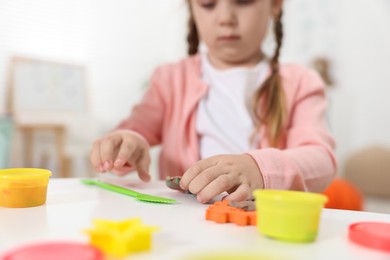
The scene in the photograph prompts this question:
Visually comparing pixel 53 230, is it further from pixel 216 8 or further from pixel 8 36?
pixel 8 36

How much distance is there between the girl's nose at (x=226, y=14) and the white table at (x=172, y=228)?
0.47 meters

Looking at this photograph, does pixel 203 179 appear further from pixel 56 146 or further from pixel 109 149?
pixel 56 146

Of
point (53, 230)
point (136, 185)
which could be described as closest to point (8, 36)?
point (136, 185)

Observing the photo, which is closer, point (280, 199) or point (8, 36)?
point (280, 199)

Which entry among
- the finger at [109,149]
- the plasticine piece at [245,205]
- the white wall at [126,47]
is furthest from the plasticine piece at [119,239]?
the white wall at [126,47]

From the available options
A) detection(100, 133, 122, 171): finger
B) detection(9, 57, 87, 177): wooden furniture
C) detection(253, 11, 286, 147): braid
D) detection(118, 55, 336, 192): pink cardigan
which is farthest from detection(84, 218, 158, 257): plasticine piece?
detection(9, 57, 87, 177): wooden furniture

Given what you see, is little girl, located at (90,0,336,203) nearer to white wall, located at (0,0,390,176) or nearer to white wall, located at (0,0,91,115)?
white wall, located at (0,0,390,176)

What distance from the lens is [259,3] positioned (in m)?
0.95

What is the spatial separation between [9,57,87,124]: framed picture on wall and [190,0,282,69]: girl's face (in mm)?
2205

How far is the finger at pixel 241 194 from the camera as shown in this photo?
1.70 feet

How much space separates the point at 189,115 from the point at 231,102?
0.33 feet

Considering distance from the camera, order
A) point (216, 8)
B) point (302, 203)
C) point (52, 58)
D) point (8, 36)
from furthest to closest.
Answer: point (52, 58) → point (8, 36) → point (216, 8) → point (302, 203)

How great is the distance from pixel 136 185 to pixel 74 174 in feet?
8.76

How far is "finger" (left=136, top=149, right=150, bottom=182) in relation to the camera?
0.72 metres
